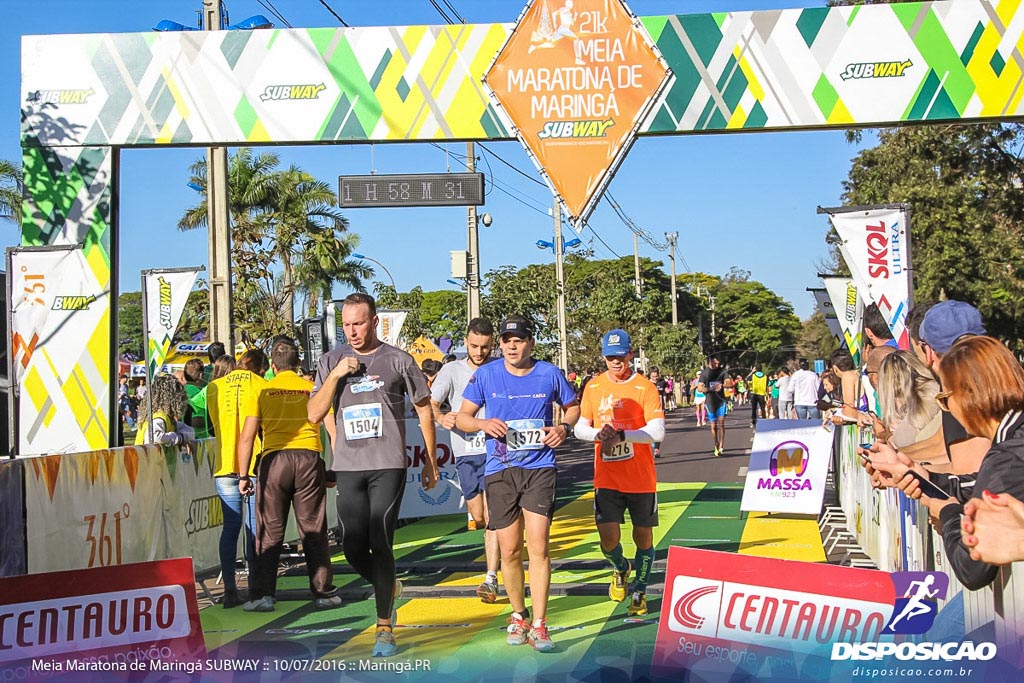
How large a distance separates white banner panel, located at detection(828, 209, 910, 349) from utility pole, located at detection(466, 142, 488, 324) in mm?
14770

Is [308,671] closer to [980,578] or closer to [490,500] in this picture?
[490,500]

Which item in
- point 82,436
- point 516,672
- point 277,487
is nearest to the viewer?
point 516,672

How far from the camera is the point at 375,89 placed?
973 cm

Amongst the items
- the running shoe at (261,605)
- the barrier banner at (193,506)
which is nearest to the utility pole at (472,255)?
the barrier banner at (193,506)

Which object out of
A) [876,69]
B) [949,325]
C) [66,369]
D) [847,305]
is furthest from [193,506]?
[847,305]

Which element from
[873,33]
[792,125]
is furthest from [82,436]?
[873,33]

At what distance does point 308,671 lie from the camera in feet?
21.0

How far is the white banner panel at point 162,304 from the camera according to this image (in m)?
12.2

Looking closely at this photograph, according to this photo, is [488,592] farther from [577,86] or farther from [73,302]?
[73,302]

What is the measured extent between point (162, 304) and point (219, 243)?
4.27 m

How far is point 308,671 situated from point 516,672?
1172 mm

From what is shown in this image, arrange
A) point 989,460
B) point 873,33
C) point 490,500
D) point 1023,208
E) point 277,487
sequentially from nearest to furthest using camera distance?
point 989,460, point 490,500, point 277,487, point 873,33, point 1023,208

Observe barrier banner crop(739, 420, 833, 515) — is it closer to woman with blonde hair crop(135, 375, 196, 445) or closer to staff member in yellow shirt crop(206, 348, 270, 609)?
staff member in yellow shirt crop(206, 348, 270, 609)

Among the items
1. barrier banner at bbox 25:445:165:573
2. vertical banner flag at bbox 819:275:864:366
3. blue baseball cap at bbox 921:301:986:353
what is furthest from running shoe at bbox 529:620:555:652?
vertical banner flag at bbox 819:275:864:366
